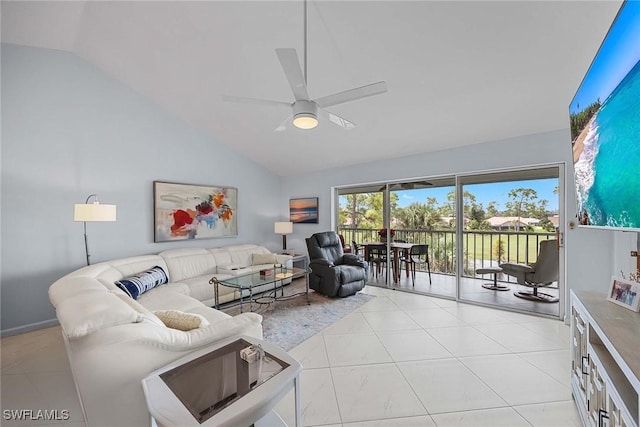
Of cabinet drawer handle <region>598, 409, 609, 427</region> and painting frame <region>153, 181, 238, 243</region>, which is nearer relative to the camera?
cabinet drawer handle <region>598, 409, 609, 427</region>

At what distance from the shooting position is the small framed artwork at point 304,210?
554 cm

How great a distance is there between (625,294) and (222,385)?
2.29m

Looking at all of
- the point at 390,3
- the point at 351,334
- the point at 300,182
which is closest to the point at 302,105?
the point at 390,3

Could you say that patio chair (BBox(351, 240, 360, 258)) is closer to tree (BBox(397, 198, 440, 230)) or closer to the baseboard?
tree (BBox(397, 198, 440, 230))

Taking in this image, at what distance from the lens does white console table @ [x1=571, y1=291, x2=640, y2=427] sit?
1031 millimetres

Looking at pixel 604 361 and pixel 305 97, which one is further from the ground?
pixel 305 97

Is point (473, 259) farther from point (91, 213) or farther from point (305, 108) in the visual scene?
point (91, 213)

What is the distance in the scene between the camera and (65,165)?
3.25 metres

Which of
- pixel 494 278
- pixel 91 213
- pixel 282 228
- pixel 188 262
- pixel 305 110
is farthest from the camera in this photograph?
pixel 282 228

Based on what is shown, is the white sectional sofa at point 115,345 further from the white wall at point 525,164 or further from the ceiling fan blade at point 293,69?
the white wall at point 525,164

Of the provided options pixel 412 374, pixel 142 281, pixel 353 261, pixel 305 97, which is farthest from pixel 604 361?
pixel 142 281

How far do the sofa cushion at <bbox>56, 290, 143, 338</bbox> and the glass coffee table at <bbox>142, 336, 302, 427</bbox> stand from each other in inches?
12.4

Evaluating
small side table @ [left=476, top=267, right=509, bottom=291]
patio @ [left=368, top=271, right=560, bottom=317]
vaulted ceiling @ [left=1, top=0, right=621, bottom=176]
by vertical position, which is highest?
vaulted ceiling @ [left=1, top=0, right=621, bottom=176]

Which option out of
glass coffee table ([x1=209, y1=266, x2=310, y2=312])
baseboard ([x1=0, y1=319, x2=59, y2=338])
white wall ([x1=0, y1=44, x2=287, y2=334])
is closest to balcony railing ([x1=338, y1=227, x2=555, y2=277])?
glass coffee table ([x1=209, y1=266, x2=310, y2=312])
